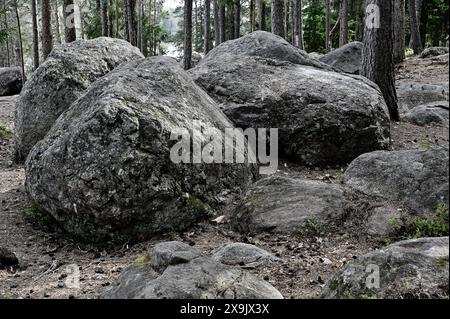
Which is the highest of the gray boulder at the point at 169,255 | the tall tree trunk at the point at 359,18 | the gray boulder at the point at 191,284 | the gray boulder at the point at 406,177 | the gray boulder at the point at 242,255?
the tall tree trunk at the point at 359,18

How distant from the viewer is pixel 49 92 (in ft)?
30.8

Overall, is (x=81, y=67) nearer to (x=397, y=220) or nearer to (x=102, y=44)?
(x=102, y=44)

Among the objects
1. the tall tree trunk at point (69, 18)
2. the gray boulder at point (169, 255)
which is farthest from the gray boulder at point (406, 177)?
the tall tree trunk at point (69, 18)

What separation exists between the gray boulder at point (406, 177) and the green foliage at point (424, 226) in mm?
314

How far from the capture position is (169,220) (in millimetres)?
6406

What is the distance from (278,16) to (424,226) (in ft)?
35.6

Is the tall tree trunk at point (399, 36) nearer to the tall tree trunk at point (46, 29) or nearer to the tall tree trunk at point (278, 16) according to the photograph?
the tall tree trunk at point (278, 16)

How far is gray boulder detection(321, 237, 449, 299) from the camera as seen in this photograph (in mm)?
3633

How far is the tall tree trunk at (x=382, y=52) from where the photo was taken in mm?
10180

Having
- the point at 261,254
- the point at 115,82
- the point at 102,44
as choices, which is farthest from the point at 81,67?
the point at 261,254

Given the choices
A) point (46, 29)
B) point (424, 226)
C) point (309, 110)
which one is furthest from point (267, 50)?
point (46, 29)

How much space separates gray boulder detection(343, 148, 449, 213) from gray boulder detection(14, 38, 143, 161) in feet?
18.9

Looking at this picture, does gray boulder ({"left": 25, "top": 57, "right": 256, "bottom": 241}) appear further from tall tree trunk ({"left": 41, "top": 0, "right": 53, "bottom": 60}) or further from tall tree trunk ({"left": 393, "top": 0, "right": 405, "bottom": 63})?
tall tree trunk ({"left": 393, "top": 0, "right": 405, "bottom": 63})
